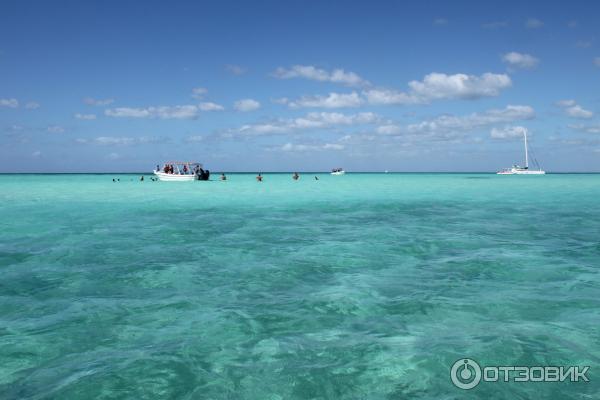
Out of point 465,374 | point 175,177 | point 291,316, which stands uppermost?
point 175,177

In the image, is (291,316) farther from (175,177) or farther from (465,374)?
(175,177)

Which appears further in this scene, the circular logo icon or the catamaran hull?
the catamaran hull

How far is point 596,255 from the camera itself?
44.2 ft

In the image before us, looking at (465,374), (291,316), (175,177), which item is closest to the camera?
(465,374)

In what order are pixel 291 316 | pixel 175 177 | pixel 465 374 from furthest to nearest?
pixel 175 177 < pixel 291 316 < pixel 465 374

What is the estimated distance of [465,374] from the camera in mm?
5844

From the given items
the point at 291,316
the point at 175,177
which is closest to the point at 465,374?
the point at 291,316

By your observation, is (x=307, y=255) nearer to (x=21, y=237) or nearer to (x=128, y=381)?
(x=128, y=381)

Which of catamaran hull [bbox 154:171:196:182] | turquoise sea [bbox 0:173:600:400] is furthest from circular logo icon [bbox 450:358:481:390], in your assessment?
catamaran hull [bbox 154:171:196:182]

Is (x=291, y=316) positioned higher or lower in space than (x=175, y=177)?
lower

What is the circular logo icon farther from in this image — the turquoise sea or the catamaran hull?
the catamaran hull

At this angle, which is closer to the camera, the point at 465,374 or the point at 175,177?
the point at 465,374

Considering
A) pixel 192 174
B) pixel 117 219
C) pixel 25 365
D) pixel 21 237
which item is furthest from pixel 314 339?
pixel 192 174

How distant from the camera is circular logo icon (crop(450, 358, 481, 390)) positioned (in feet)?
18.4
